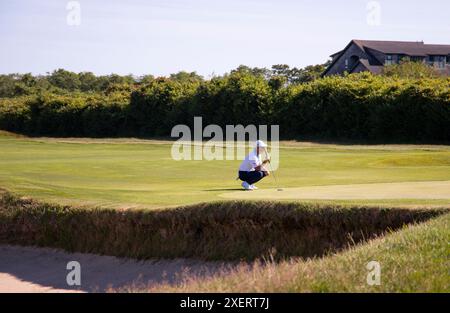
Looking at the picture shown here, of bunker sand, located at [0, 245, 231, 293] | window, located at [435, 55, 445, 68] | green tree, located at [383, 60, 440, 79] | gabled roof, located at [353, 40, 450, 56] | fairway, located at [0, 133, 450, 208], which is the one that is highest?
gabled roof, located at [353, 40, 450, 56]

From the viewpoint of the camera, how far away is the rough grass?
343 inches

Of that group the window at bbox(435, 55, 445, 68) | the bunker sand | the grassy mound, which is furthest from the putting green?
the window at bbox(435, 55, 445, 68)

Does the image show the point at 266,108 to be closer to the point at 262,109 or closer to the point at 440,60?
the point at 262,109

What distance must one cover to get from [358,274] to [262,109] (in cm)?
4344

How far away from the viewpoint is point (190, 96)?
56.8 meters

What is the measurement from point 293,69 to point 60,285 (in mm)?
119046

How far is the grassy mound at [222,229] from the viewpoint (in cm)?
1404

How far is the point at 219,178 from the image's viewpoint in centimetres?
2459

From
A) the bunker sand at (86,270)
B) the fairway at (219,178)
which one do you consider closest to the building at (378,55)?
the fairway at (219,178)

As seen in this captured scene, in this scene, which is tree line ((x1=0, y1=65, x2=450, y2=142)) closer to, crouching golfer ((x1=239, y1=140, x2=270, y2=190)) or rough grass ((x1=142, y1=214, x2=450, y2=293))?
crouching golfer ((x1=239, y1=140, x2=270, y2=190))

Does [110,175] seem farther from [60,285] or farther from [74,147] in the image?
[74,147]

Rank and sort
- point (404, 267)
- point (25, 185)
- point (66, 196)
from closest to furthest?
point (404, 267), point (66, 196), point (25, 185)

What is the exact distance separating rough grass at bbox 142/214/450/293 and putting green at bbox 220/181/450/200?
15.9ft

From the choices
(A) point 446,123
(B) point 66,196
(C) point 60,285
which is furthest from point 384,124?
(C) point 60,285
